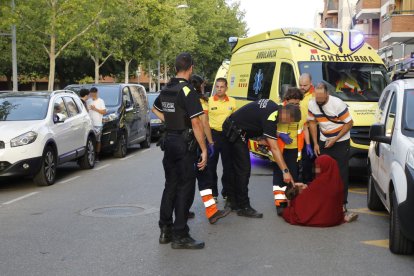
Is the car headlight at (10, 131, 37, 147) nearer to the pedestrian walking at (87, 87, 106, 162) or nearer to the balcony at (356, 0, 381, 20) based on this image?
the pedestrian walking at (87, 87, 106, 162)

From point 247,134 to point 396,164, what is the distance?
2.07m

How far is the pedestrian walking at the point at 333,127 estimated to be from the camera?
24.3ft

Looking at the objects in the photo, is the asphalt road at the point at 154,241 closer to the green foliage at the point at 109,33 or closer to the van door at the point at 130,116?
the van door at the point at 130,116

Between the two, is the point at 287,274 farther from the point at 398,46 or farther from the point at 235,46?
the point at 398,46

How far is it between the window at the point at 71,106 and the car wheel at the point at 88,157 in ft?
2.38

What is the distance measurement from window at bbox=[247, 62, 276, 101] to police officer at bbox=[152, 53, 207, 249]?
5.48m

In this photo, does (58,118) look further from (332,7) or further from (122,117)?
(332,7)

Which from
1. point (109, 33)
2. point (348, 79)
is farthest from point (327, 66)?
point (109, 33)

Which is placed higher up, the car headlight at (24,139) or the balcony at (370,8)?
the balcony at (370,8)

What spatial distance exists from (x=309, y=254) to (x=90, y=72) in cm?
3861

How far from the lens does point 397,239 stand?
5.55m

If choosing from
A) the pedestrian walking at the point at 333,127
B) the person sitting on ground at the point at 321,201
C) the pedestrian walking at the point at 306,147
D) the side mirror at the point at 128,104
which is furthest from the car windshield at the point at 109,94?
the person sitting on ground at the point at 321,201

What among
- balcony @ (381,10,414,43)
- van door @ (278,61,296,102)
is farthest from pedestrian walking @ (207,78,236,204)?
balcony @ (381,10,414,43)

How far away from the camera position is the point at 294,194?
705 cm
